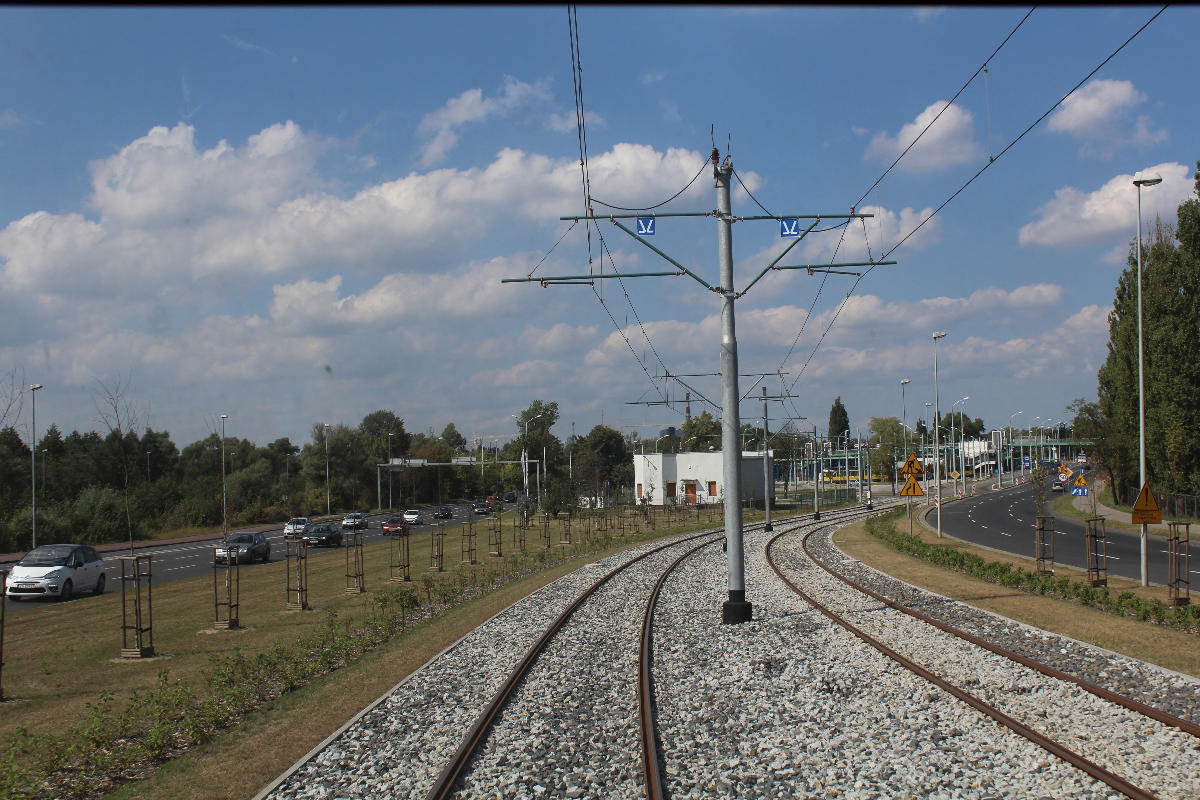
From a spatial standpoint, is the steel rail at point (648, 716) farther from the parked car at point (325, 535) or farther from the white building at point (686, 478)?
the white building at point (686, 478)

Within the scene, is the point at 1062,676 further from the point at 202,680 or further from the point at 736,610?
the point at 202,680

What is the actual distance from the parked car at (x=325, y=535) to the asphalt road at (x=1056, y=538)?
35.8 meters

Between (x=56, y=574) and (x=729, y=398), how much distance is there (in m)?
22.0

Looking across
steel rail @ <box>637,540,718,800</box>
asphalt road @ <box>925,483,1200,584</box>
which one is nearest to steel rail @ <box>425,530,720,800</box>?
steel rail @ <box>637,540,718,800</box>

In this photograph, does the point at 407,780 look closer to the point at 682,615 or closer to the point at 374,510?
the point at 682,615

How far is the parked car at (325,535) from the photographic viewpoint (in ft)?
177

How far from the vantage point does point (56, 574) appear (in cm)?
2686

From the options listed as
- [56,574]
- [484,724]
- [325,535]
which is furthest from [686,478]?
[484,724]

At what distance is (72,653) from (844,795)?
16.5m

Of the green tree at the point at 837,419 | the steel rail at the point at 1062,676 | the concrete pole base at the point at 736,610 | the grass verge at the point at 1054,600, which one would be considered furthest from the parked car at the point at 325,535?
the green tree at the point at 837,419

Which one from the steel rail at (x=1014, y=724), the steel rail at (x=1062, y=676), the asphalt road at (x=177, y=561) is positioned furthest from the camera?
the asphalt road at (x=177, y=561)

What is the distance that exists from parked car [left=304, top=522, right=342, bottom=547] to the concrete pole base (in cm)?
4174

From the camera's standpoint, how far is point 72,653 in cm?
1778

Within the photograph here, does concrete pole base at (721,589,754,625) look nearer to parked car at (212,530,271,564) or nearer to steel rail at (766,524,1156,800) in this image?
steel rail at (766,524,1156,800)
